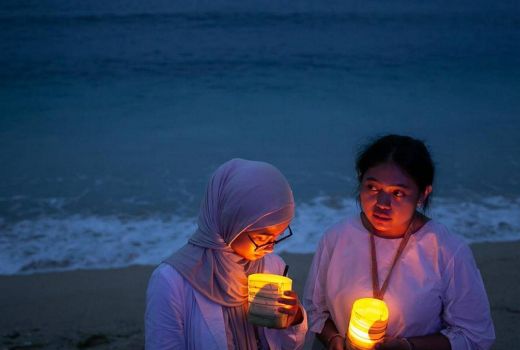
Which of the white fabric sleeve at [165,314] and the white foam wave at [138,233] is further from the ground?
the white fabric sleeve at [165,314]

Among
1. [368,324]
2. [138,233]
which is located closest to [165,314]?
[368,324]

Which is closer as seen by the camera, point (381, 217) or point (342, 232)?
point (381, 217)

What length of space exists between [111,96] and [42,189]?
23.3 feet

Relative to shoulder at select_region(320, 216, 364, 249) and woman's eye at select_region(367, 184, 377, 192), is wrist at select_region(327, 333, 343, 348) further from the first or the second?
woman's eye at select_region(367, 184, 377, 192)

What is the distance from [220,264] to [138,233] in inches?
173

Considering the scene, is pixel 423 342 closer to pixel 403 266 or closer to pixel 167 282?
pixel 403 266

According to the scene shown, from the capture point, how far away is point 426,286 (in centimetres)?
203

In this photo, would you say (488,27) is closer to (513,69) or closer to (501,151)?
(513,69)

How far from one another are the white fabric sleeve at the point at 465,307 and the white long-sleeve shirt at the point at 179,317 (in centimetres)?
89

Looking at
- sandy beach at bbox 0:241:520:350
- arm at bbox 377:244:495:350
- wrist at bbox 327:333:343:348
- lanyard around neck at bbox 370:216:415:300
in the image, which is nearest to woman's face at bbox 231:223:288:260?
lanyard around neck at bbox 370:216:415:300

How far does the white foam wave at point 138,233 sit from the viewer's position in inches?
214

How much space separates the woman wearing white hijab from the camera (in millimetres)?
1825

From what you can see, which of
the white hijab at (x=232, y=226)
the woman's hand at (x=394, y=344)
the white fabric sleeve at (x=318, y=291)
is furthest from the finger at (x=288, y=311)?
the white fabric sleeve at (x=318, y=291)

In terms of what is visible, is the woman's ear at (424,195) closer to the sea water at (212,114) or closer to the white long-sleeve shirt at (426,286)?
the white long-sleeve shirt at (426,286)
